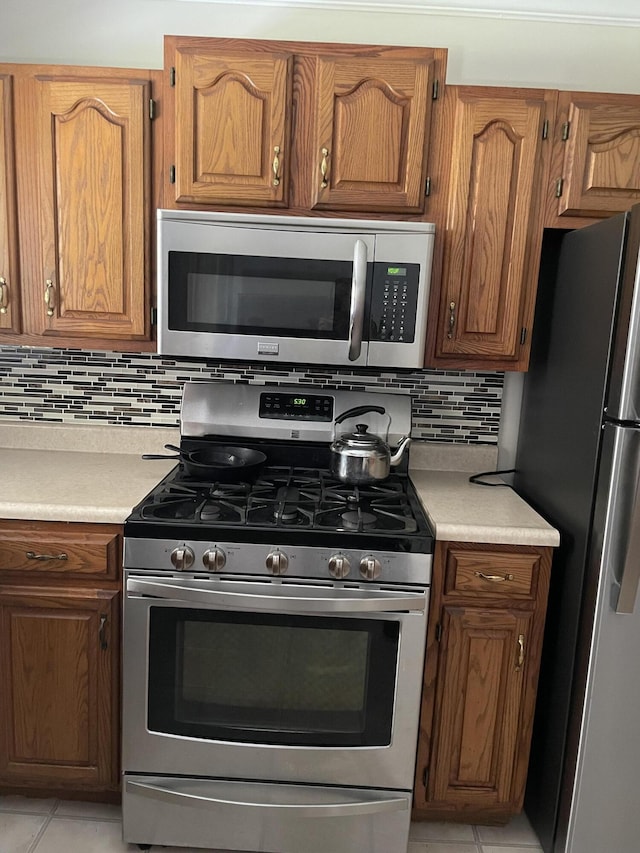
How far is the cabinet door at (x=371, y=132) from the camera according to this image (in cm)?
178

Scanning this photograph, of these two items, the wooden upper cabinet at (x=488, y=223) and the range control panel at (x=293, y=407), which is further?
the range control panel at (x=293, y=407)

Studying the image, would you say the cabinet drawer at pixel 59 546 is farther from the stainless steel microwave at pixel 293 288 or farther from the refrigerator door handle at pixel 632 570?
the refrigerator door handle at pixel 632 570

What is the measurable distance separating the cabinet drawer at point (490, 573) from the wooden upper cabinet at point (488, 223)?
1.99ft

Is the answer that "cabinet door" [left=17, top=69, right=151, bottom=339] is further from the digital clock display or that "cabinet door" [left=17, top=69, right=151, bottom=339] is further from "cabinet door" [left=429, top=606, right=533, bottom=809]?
"cabinet door" [left=429, top=606, right=533, bottom=809]

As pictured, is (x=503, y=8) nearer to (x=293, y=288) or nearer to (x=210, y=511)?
(x=293, y=288)

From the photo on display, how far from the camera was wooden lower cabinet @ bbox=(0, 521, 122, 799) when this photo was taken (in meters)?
1.67

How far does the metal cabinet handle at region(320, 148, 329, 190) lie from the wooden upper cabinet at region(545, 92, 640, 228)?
2.18ft

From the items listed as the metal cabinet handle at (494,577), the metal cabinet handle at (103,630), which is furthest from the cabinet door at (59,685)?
the metal cabinet handle at (494,577)

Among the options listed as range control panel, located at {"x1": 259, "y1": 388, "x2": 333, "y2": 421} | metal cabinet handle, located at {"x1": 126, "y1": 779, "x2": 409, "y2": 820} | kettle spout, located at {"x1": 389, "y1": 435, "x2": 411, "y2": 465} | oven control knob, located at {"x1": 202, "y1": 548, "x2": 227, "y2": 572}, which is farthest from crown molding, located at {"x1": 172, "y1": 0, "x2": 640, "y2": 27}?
metal cabinet handle, located at {"x1": 126, "y1": 779, "x2": 409, "y2": 820}

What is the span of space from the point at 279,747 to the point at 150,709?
359mm

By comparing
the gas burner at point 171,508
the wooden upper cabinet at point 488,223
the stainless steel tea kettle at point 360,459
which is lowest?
the gas burner at point 171,508

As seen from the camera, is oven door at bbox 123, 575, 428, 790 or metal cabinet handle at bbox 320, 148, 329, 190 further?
metal cabinet handle at bbox 320, 148, 329, 190

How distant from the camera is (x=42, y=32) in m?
2.12

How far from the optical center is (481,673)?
1720 millimetres
